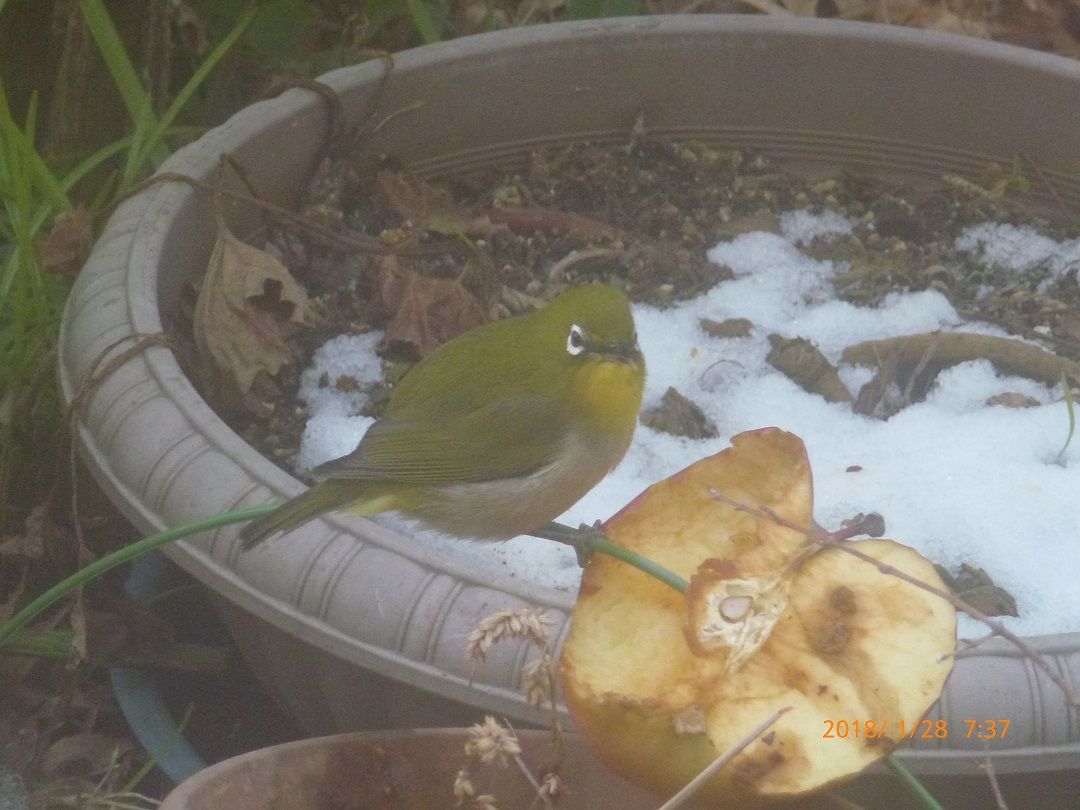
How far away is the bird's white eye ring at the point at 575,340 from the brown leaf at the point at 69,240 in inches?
45.8

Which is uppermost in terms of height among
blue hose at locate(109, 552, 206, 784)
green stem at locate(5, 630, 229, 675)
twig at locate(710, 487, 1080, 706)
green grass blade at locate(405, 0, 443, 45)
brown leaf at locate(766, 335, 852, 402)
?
twig at locate(710, 487, 1080, 706)

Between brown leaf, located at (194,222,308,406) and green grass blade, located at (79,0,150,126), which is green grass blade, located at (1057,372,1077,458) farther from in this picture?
green grass blade, located at (79,0,150,126)

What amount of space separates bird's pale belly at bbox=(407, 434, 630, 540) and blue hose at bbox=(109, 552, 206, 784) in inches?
28.0

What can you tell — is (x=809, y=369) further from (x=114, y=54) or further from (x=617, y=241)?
(x=114, y=54)

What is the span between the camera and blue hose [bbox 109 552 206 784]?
2.38 metres

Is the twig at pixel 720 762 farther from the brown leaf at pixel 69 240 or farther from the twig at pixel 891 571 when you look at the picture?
the brown leaf at pixel 69 240

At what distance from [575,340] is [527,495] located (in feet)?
0.90

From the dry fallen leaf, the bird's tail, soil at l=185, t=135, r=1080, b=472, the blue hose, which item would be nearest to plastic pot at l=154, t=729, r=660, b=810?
the dry fallen leaf

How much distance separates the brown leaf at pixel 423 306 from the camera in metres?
2.74

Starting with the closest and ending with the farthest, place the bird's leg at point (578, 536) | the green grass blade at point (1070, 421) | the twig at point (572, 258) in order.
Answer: the bird's leg at point (578, 536)
the green grass blade at point (1070, 421)
the twig at point (572, 258)

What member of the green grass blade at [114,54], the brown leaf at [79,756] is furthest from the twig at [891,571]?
the green grass blade at [114,54]

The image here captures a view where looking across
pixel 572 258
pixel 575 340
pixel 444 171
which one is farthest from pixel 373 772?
pixel 444 171

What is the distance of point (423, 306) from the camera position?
2.76 m

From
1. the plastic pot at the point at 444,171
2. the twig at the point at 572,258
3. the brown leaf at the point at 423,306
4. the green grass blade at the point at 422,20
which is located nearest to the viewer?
the plastic pot at the point at 444,171
